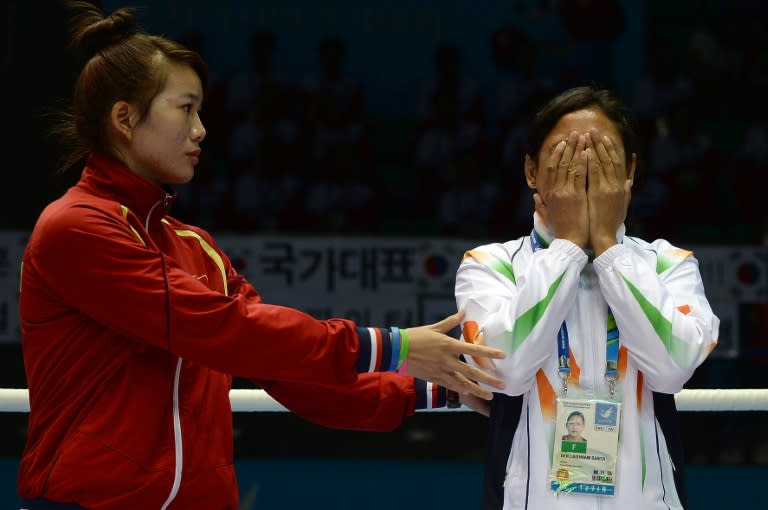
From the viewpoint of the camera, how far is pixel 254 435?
17.6ft

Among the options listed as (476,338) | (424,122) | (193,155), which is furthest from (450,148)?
(476,338)

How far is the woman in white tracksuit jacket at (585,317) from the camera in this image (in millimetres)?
1931

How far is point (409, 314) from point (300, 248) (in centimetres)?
68

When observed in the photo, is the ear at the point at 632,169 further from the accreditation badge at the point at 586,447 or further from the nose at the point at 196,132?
the nose at the point at 196,132

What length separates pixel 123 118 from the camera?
206 cm

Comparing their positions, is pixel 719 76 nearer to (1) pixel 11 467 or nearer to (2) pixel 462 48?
(2) pixel 462 48

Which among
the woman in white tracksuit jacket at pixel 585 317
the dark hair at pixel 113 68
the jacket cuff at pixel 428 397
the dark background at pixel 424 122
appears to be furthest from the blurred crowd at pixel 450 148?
the dark hair at pixel 113 68

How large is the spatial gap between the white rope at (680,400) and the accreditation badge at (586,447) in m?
0.53

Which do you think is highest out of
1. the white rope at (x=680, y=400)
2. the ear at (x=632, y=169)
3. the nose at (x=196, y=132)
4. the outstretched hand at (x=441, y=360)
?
the nose at (x=196, y=132)

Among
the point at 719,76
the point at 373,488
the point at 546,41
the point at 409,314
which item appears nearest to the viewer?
the point at 373,488

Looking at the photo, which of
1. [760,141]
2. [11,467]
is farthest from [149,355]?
[760,141]

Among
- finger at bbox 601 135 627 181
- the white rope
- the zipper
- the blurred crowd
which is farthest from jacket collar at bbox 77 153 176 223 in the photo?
the blurred crowd

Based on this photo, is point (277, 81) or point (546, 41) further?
point (546, 41)

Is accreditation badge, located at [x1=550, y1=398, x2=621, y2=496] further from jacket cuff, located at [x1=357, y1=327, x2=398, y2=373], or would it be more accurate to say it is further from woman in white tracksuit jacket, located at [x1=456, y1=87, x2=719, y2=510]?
jacket cuff, located at [x1=357, y1=327, x2=398, y2=373]
